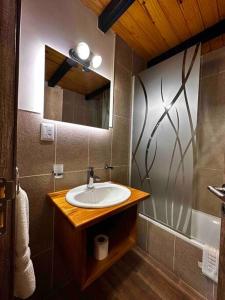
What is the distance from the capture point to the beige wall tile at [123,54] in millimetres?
1593

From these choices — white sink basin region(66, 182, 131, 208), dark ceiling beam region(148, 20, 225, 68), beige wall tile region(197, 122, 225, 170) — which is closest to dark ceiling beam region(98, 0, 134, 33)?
dark ceiling beam region(148, 20, 225, 68)

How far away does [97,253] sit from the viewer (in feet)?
3.29

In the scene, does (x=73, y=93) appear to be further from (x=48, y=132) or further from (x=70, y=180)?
(x=70, y=180)

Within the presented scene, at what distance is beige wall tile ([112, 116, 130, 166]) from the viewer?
161 centimetres

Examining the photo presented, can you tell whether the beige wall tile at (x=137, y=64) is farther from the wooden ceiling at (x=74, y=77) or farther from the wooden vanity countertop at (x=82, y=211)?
the wooden vanity countertop at (x=82, y=211)

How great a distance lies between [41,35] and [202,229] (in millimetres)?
2261

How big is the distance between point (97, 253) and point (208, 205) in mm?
1343

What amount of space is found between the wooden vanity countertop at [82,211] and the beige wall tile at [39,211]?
0.07m

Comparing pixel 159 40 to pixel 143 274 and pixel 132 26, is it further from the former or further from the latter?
pixel 143 274

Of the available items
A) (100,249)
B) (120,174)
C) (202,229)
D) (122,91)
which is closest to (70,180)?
(100,249)

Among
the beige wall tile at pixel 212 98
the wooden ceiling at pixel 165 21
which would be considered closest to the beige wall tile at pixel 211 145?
the beige wall tile at pixel 212 98

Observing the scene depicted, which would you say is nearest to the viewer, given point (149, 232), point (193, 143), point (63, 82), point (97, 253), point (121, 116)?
point (97, 253)

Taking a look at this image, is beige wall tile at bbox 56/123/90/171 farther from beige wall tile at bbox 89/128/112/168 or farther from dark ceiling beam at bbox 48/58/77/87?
dark ceiling beam at bbox 48/58/77/87

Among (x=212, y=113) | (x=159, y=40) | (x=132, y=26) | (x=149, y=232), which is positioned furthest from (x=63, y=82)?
(x=149, y=232)
